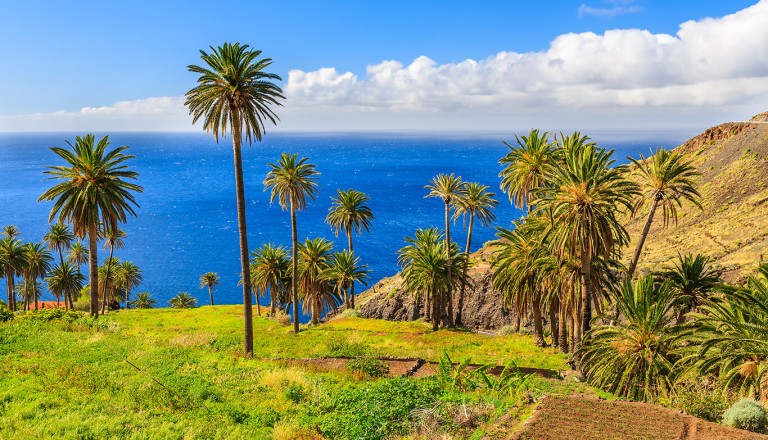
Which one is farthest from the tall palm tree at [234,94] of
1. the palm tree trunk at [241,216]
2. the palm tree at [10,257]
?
the palm tree at [10,257]

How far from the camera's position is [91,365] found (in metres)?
22.7

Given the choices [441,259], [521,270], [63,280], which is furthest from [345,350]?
[63,280]

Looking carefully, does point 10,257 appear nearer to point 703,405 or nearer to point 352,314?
point 352,314

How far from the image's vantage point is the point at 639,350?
21.7 metres

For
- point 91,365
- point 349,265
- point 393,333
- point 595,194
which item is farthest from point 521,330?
point 91,365

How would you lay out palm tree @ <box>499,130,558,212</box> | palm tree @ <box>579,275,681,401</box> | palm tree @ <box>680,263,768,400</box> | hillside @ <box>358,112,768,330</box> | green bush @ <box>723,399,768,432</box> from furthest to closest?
1. hillside @ <box>358,112,768,330</box>
2. palm tree @ <box>499,130,558,212</box>
3. palm tree @ <box>579,275,681,401</box>
4. palm tree @ <box>680,263,768,400</box>
5. green bush @ <box>723,399,768,432</box>

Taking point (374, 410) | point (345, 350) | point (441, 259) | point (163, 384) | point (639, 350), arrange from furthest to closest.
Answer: point (441, 259), point (345, 350), point (639, 350), point (163, 384), point (374, 410)

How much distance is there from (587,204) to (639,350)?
8.10 m

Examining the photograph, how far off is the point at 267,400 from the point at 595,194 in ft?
66.9

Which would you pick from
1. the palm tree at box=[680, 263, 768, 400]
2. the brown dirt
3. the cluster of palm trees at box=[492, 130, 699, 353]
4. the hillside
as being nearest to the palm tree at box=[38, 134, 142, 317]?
the cluster of palm trees at box=[492, 130, 699, 353]

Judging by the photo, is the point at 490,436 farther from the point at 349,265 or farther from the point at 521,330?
the point at 349,265

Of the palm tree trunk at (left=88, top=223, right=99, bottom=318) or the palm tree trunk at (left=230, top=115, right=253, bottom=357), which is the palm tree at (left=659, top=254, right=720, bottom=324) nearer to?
the palm tree trunk at (left=230, top=115, right=253, bottom=357)

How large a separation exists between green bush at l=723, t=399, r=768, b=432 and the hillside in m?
34.2

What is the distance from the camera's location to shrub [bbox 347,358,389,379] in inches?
929
